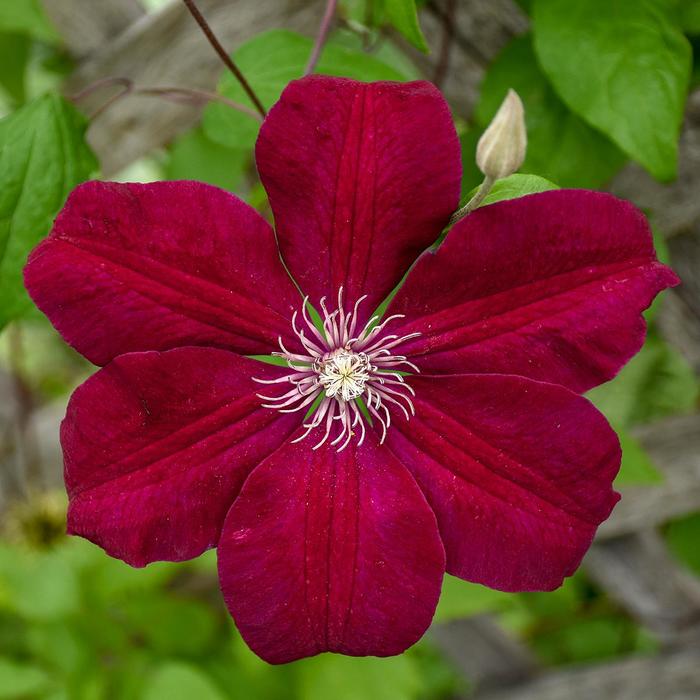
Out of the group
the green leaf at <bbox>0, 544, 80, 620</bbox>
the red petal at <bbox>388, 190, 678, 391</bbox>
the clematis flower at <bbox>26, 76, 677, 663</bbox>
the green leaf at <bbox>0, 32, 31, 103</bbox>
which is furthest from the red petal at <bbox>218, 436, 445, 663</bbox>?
the green leaf at <bbox>0, 32, 31, 103</bbox>

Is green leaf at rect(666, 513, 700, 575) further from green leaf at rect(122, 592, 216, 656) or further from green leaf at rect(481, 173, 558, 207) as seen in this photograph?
green leaf at rect(481, 173, 558, 207)

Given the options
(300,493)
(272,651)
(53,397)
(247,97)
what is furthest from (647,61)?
(53,397)

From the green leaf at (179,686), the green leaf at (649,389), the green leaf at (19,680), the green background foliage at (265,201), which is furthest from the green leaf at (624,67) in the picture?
the green leaf at (19,680)

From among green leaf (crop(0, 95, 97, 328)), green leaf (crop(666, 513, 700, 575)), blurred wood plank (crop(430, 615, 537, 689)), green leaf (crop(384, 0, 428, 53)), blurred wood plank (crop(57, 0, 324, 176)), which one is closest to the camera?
green leaf (crop(384, 0, 428, 53))

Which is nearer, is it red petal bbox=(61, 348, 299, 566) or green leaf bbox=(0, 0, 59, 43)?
red petal bbox=(61, 348, 299, 566)

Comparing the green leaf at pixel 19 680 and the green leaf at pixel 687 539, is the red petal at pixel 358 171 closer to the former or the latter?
the green leaf at pixel 19 680

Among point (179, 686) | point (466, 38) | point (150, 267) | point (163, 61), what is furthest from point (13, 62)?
point (179, 686)

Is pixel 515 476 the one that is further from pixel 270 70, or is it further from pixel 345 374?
pixel 270 70
